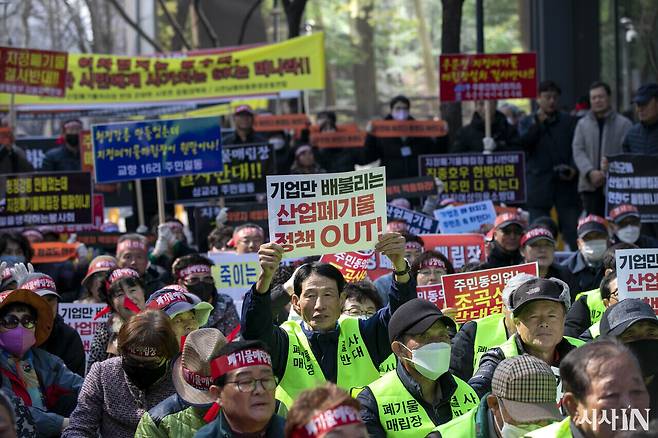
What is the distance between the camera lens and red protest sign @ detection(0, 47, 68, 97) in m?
18.4

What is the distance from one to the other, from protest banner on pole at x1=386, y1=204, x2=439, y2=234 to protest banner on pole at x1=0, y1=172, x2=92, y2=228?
3.60 metres

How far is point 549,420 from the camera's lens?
5301 millimetres

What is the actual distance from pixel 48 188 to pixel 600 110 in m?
5.92

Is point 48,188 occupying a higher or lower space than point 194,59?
lower

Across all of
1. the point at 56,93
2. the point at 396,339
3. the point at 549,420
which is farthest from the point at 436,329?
the point at 56,93

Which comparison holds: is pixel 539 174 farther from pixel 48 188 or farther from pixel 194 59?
pixel 194 59

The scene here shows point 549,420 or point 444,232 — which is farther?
point 444,232

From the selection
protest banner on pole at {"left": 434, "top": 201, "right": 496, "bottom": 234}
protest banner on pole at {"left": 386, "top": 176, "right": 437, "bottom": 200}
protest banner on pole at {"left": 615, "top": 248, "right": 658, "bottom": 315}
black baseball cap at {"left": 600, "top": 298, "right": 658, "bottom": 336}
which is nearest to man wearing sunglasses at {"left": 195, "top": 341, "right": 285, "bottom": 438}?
black baseball cap at {"left": 600, "top": 298, "right": 658, "bottom": 336}

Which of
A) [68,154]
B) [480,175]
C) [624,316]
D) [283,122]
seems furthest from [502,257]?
[283,122]

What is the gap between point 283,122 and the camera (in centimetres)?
2372

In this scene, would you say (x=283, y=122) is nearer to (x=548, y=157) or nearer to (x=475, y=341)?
(x=548, y=157)

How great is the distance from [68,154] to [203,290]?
1037 centimetres

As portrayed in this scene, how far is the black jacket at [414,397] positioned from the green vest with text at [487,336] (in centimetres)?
129

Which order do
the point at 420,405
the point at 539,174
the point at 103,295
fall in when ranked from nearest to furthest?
A: the point at 420,405 → the point at 103,295 → the point at 539,174
